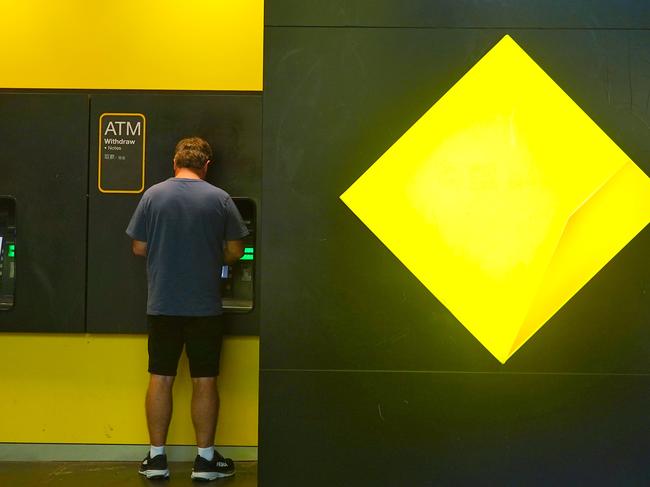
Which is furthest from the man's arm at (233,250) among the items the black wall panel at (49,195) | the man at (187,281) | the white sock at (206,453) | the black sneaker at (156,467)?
the black sneaker at (156,467)

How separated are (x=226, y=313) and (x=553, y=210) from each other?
Result: 1873mm

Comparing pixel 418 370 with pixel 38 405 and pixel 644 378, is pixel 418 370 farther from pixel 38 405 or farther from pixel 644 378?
pixel 38 405

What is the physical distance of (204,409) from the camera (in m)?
3.93

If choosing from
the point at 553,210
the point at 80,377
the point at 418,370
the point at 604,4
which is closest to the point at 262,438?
the point at 418,370

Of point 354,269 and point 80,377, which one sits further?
point 80,377

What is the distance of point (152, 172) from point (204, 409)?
1237 mm

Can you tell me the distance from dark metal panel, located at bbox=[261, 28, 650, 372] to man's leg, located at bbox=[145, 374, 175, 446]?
1163 millimetres

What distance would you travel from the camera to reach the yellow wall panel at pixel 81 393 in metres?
4.27

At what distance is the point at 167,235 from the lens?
12.5ft

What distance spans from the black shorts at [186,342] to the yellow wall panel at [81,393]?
35cm

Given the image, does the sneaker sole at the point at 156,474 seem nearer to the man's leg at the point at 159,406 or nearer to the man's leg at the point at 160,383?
the man's leg at the point at 160,383

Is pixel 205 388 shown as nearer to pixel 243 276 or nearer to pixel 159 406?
pixel 159 406

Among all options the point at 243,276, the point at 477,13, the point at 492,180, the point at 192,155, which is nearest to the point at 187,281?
the point at 243,276

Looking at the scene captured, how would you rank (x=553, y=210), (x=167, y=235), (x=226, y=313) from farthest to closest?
(x=226, y=313), (x=167, y=235), (x=553, y=210)
